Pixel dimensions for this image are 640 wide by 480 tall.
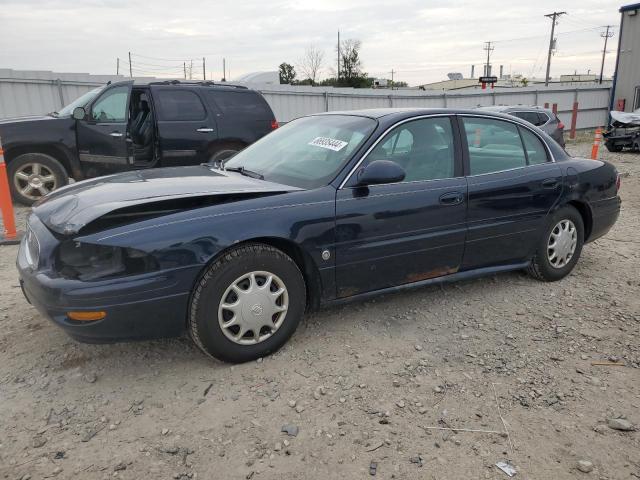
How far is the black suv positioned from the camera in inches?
286

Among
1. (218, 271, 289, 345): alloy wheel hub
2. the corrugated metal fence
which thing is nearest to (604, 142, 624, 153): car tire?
the corrugated metal fence

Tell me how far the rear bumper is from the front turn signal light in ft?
13.6

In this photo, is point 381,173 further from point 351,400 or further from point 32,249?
point 32,249

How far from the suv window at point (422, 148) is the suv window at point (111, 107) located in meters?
5.23

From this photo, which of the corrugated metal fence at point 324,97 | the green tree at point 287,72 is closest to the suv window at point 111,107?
the corrugated metal fence at point 324,97

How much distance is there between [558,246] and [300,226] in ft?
8.52

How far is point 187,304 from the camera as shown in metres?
2.85

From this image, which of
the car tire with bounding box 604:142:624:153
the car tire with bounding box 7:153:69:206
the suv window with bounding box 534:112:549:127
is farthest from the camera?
the car tire with bounding box 604:142:624:153

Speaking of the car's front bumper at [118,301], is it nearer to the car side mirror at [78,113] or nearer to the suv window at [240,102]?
the car side mirror at [78,113]

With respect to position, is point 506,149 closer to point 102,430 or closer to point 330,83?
point 102,430

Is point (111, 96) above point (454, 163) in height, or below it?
above

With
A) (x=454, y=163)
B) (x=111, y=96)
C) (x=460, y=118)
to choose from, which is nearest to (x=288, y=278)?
(x=454, y=163)

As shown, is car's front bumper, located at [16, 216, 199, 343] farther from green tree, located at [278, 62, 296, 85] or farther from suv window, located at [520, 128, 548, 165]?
green tree, located at [278, 62, 296, 85]

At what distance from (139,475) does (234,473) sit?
0.41m
